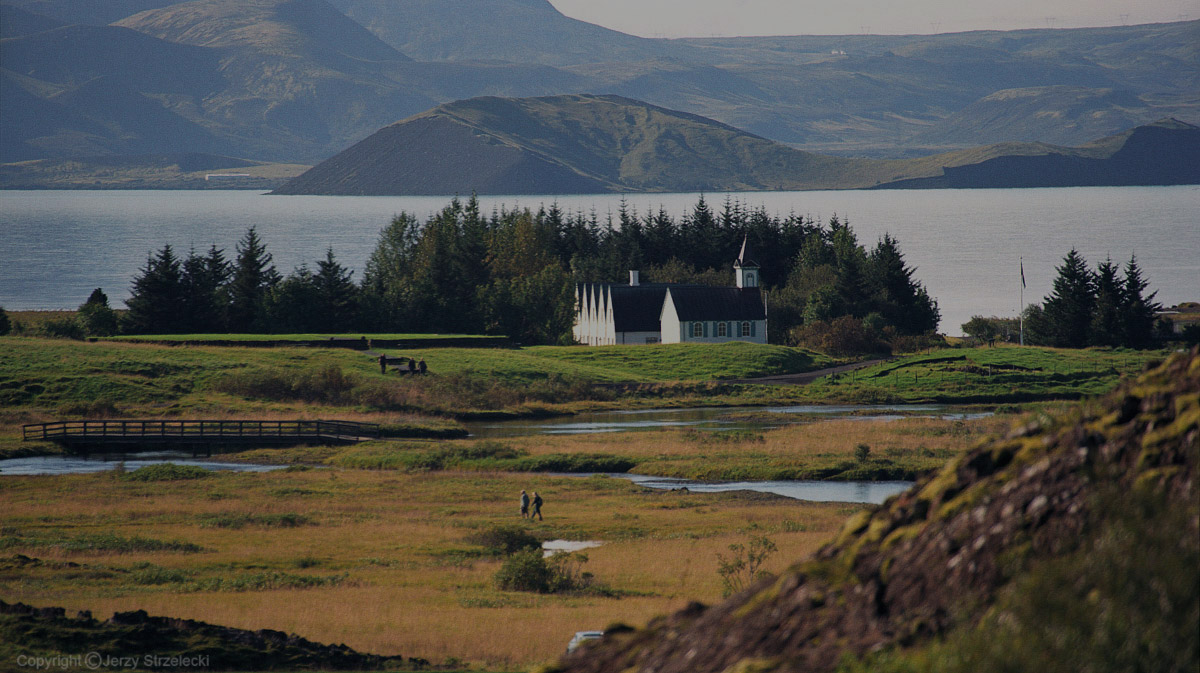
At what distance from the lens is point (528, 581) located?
3225 cm

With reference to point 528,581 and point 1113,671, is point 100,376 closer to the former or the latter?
point 528,581

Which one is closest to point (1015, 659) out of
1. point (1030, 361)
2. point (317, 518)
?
point (317, 518)

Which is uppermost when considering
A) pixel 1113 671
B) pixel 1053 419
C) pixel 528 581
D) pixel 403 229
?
pixel 403 229

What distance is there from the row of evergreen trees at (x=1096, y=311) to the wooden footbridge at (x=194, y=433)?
68.5 metres

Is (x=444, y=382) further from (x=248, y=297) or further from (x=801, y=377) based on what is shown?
(x=248, y=297)

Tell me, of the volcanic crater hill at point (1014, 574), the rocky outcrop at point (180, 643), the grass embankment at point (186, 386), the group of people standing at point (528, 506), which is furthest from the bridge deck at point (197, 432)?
the volcanic crater hill at point (1014, 574)

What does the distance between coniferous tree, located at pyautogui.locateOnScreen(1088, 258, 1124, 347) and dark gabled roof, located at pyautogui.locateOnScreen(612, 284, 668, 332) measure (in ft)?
140

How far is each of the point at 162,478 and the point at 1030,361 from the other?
→ 71.4 metres

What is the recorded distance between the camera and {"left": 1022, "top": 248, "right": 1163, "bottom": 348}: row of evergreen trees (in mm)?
104688

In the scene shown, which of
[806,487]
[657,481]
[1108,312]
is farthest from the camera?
[1108,312]

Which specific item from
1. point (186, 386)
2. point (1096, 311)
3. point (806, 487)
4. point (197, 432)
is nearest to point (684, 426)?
Answer: point (806, 487)

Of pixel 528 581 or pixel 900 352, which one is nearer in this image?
pixel 528 581

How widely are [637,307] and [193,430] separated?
61.8 m

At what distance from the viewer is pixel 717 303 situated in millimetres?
119500
